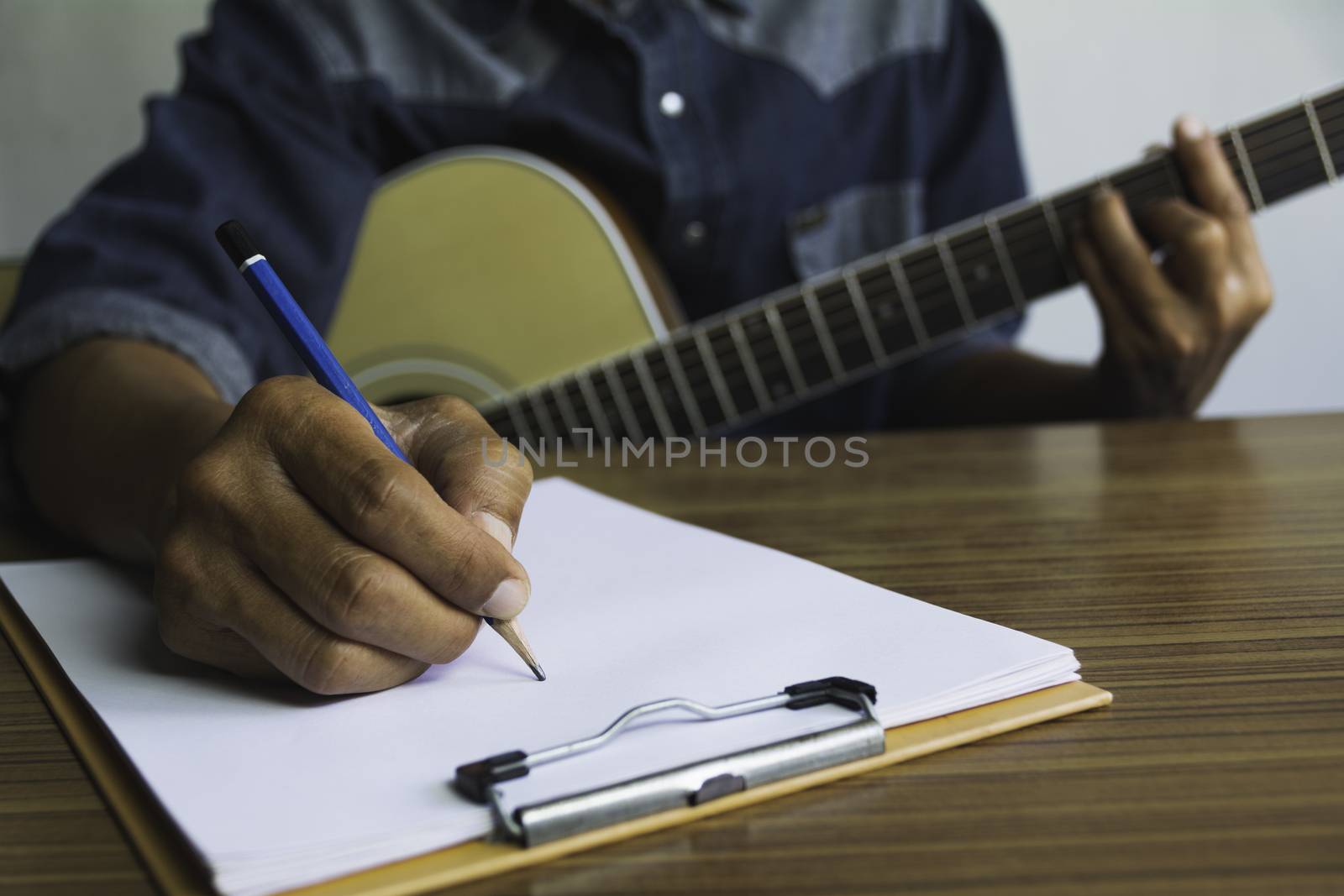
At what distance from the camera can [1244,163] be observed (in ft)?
2.90

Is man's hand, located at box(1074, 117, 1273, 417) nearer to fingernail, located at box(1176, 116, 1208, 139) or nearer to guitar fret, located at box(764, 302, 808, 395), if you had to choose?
fingernail, located at box(1176, 116, 1208, 139)

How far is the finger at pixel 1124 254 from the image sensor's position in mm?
854

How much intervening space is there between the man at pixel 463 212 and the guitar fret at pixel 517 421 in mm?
180

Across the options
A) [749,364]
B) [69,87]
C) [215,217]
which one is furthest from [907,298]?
[69,87]

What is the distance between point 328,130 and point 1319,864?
0.95m

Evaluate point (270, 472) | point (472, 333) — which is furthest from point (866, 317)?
point (270, 472)

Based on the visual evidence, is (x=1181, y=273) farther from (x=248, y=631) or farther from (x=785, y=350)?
(x=248, y=631)

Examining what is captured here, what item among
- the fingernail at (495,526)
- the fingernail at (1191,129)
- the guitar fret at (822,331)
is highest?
the fingernail at (1191,129)

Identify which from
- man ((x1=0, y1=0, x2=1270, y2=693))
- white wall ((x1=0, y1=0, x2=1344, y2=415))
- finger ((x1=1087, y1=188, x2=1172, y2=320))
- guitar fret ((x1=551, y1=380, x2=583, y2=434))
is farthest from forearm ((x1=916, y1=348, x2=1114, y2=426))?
white wall ((x1=0, y1=0, x2=1344, y2=415))

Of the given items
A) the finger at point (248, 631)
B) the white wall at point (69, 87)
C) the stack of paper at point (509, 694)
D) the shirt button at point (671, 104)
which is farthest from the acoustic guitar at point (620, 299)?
the white wall at point (69, 87)

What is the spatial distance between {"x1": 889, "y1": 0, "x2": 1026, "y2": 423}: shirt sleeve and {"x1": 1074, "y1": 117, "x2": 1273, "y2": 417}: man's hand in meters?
0.25

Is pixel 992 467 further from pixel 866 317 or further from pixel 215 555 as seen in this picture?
pixel 215 555

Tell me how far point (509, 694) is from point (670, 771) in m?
0.08

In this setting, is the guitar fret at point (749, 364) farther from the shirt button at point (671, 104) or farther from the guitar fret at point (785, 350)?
the shirt button at point (671, 104)
